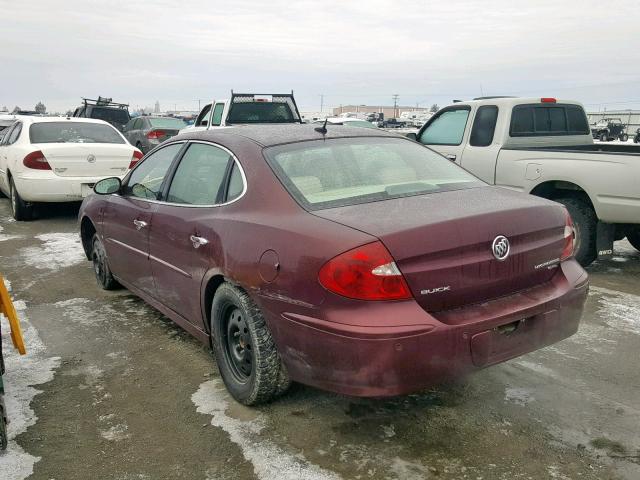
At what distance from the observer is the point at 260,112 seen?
511 inches

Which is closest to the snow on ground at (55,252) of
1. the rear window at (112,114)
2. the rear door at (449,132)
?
the rear door at (449,132)

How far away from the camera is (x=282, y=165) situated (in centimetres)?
340

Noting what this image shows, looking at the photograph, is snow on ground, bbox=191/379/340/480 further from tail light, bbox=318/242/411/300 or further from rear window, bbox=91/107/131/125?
rear window, bbox=91/107/131/125

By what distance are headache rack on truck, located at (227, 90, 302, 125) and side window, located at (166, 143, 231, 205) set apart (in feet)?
29.0

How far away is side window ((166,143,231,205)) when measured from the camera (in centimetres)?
368

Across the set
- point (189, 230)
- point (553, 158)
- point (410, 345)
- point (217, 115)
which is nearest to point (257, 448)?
point (410, 345)

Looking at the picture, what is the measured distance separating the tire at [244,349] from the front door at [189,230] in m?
0.24

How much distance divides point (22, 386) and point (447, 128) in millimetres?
5893

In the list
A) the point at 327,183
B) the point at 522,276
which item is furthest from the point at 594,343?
the point at 327,183

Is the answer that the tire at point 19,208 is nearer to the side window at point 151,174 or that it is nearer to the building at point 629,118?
the side window at point 151,174

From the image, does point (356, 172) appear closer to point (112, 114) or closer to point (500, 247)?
point (500, 247)

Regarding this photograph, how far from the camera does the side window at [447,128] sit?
761 cm

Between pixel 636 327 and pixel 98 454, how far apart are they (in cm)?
389

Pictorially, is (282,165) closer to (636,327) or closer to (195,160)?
(195,160)
